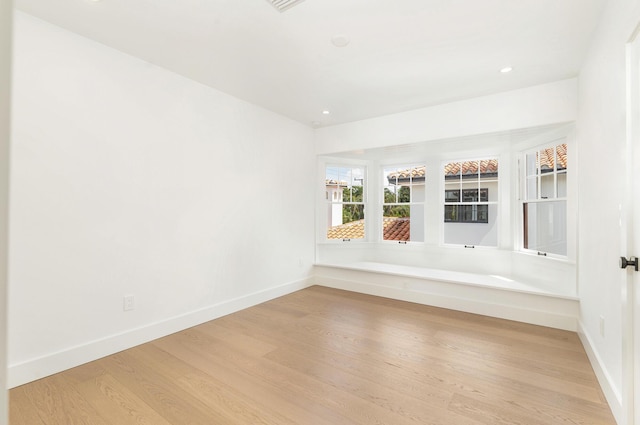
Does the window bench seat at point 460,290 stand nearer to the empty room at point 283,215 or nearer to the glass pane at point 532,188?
the empty room at point 283,215

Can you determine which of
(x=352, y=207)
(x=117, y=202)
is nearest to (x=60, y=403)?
(x=117, y=202)

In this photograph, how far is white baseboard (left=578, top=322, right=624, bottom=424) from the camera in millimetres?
1677

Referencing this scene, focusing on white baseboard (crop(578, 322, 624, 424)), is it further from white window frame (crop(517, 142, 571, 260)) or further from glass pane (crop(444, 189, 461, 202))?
glass pane (crop(444, 189, 461, 202))

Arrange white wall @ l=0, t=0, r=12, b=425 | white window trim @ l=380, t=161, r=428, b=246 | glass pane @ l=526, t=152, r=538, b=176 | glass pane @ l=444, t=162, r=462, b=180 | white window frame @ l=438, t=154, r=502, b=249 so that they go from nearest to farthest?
white wall @ l=0, t=0, r=12, b=425 → glass pane @ l=526, t=152, r=538, b=176 → white window frame @ l=438, t=154, r=502, b=249 → glass pane @ l=444, t=162, r=462, b=180 → white window trim @ l=380, t=161, r=428, b=246

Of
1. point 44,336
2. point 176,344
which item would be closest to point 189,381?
point 176,344

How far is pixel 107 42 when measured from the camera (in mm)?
2414

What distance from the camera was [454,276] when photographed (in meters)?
3.91

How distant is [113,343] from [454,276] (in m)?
3.83

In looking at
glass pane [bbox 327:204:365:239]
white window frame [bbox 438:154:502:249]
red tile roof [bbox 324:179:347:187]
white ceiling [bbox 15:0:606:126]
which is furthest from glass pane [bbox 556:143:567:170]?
red tile roof [bbox 324:179:347:187]

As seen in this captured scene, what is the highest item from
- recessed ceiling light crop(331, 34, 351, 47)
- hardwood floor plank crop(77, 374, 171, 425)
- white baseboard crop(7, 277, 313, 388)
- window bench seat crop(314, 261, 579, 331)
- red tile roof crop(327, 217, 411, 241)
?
recessed ceiling light crop(331, 34, 351, 47)

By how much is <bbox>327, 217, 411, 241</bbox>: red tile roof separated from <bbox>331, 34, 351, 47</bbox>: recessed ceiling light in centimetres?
308

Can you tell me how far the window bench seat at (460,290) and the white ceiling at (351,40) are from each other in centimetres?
225

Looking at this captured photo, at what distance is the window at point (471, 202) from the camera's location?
430 cm

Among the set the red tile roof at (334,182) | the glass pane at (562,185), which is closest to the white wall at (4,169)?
Answer: the glass pane at (562,185)
